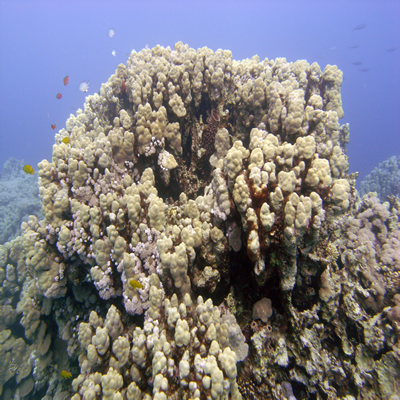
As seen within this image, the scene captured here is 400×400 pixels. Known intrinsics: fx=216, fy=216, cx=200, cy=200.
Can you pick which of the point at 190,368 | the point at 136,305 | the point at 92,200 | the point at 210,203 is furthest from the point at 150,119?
the point at 190,368

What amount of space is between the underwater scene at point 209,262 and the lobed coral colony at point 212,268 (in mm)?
19

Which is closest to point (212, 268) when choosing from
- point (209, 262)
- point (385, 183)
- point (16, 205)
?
point (209, 262)

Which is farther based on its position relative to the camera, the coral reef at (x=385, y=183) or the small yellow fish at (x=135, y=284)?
the coral reef at (x=385, y=183)

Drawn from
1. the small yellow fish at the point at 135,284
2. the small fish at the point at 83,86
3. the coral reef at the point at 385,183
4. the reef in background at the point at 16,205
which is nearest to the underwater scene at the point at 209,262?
the small yellow fish at the point at 135,284

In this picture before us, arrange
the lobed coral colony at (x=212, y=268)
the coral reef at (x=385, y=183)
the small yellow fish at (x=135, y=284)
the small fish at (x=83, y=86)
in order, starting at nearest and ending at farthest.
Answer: the lobed coral colony at (x=212, y=268)
the small yellow fish at (x=135, y=284)
the small fish at (x=83, y=86)
the coral reef at (x=385, y=183)

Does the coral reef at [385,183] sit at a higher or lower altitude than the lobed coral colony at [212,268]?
higher

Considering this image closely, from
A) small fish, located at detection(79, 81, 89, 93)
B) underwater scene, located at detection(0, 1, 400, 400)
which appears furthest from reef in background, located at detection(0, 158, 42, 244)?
underwater scene, located at detection(0, 1, 400, 400)

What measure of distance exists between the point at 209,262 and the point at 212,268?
92 millimetres

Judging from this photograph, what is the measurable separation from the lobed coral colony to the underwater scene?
19 millimetres

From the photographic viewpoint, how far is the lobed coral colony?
2.34 m

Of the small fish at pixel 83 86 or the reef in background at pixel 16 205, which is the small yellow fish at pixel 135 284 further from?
the reef in background at pixel 16 205

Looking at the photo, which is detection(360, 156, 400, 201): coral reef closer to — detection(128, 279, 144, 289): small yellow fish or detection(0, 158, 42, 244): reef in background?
detection(128, 279, 144, 289): small yellow fish

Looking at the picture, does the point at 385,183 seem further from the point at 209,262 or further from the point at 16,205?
the point at 16,205

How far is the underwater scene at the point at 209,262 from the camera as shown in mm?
2344
